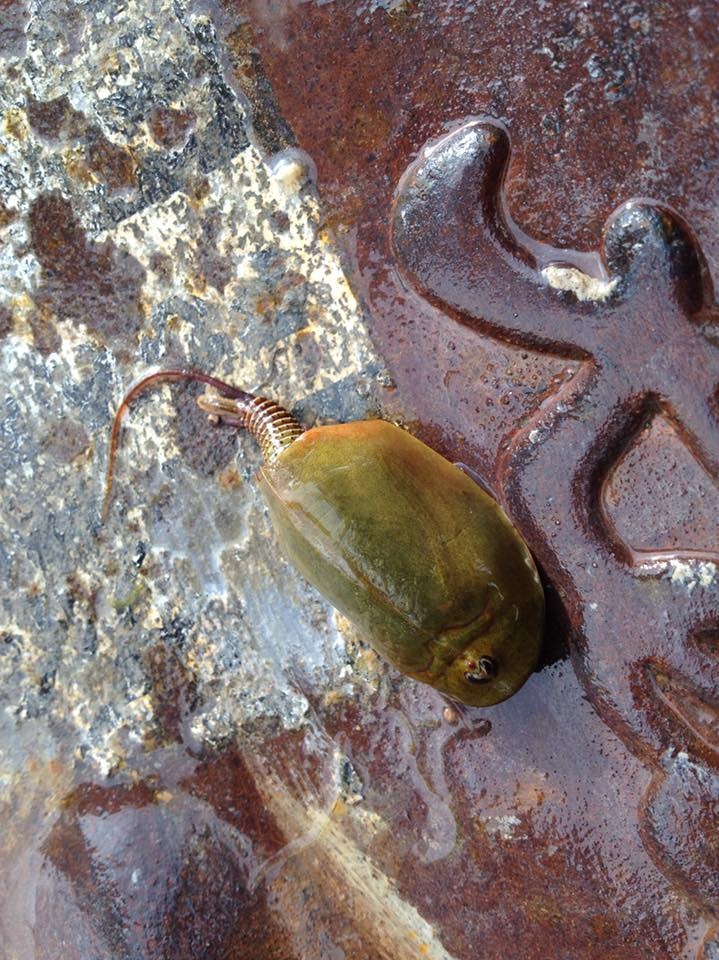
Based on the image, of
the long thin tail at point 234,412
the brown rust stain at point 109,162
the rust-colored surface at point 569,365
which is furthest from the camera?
the brown rust stain at point 109,162

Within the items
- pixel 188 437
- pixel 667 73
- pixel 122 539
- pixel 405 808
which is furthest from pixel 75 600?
pixel 667 73

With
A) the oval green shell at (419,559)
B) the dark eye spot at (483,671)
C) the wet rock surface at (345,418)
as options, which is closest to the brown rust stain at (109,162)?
the wet rock surface at (345,418)

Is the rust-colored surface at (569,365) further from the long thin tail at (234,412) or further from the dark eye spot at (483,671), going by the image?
the long thin tail at (234,412)

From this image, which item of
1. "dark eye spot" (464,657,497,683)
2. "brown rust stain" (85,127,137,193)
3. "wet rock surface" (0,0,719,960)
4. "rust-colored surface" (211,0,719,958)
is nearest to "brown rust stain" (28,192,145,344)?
"wet rock surface" (0,0,719,960)

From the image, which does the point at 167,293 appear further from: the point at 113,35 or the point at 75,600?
the point at 75,600

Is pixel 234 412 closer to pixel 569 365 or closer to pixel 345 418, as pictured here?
pixel 345 418
